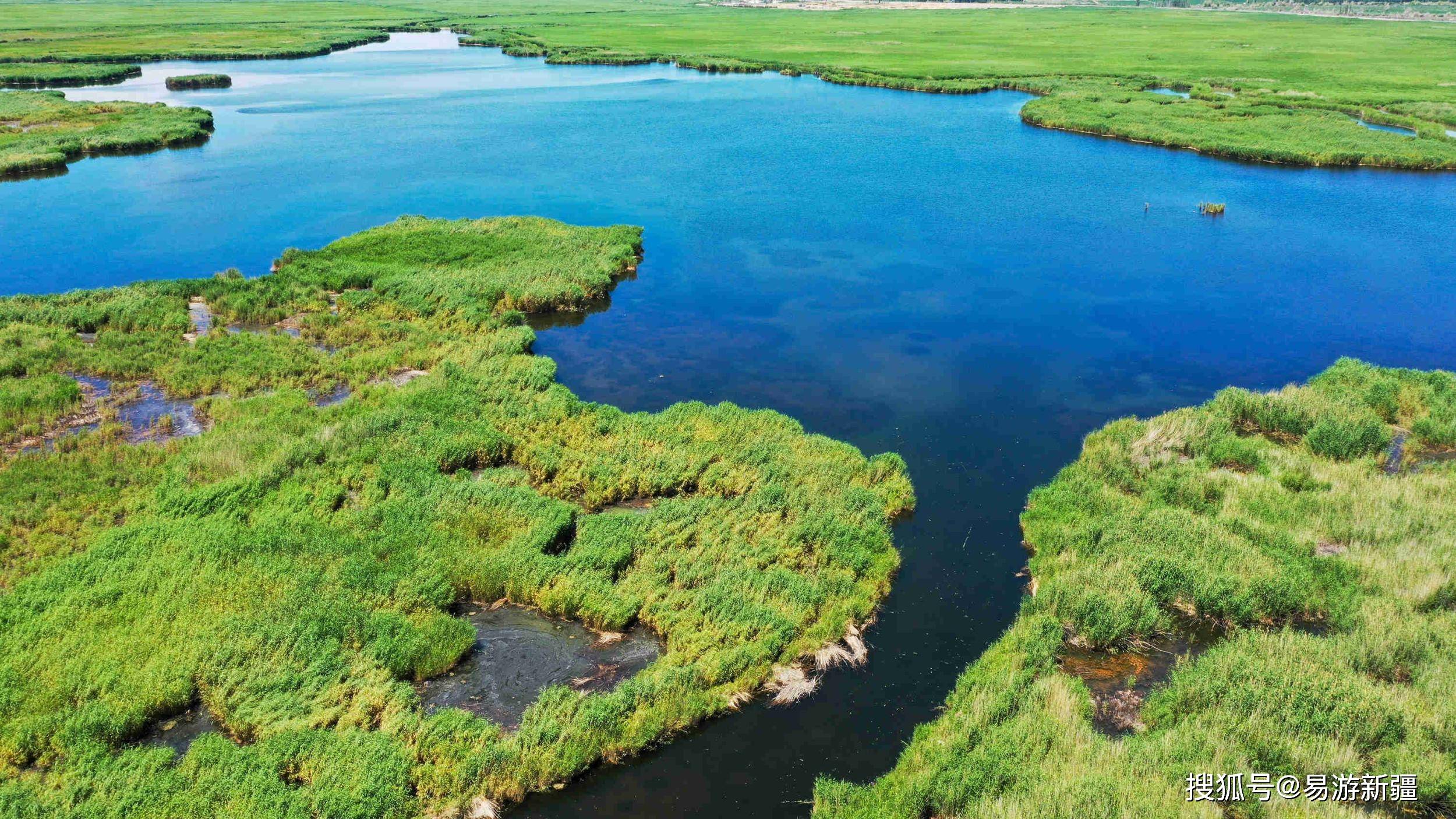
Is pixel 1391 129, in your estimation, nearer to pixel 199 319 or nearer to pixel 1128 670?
pixel 1128 670

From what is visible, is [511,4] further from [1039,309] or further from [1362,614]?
[1362,614]

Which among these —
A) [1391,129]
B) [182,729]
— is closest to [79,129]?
[182,729]

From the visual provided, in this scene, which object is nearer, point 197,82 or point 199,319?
point 199,319

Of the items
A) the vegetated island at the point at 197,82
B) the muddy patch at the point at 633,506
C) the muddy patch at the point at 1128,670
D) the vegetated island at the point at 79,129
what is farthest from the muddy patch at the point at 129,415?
the vegetated island at the point at 197,82

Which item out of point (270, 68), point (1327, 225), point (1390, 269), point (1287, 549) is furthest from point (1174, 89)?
point (270, 68)

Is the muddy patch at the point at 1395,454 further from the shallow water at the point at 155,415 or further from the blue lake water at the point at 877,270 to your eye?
the shallow water at the point at 155,415

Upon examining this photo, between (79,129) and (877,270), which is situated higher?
(79,129)

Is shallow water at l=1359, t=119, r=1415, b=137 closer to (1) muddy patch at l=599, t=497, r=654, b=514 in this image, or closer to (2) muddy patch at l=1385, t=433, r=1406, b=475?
(2) muddy patch at l=1385, t=433, r=1406, b=475

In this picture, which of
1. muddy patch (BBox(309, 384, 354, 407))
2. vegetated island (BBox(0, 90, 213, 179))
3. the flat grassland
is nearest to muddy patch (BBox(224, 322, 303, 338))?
muddy patch (BBox(309, 384, 354, 407))
